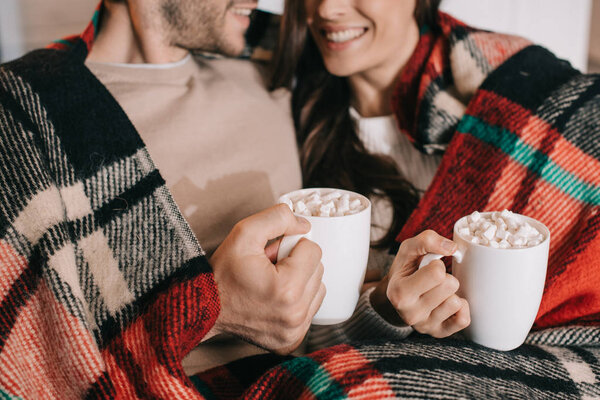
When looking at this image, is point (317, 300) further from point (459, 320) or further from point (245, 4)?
point (245, 4)

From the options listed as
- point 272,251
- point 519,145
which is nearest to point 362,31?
point 519,145

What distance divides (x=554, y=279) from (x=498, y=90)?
378 millimetres

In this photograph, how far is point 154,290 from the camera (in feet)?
2.39

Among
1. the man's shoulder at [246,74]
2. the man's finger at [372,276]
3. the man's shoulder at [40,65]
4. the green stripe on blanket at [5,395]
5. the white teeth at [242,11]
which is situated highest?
the white teeth at [242,11]

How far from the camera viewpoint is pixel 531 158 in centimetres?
91

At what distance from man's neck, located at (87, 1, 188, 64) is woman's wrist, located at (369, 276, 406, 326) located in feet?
2.26

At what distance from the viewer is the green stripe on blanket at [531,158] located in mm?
861

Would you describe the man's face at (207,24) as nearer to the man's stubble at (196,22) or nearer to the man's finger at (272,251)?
the man's stubble at (196,22)

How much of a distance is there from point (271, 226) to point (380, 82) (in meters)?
0.72

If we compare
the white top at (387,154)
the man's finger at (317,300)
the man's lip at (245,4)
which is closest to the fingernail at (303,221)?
the man's finger at (317,300)

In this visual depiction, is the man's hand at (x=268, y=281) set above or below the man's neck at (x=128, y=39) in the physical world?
below

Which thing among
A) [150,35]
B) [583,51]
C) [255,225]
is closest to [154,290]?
[255,225]

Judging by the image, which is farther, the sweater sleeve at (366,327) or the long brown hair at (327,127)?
the long brown hair at (327,127)

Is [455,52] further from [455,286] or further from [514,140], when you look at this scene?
[455,286]
